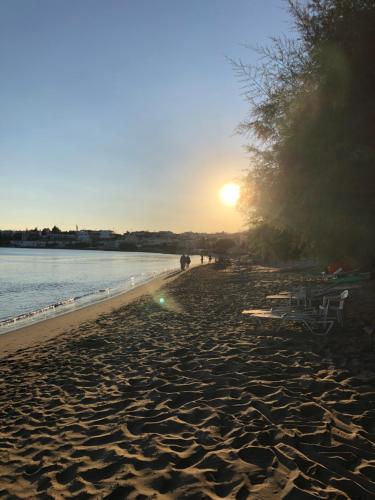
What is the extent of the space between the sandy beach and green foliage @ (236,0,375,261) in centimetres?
269

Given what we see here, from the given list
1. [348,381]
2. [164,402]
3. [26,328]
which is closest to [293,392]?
[348,381]

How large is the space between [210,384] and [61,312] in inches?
546

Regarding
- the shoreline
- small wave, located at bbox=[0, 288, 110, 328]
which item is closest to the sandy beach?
the shoreline

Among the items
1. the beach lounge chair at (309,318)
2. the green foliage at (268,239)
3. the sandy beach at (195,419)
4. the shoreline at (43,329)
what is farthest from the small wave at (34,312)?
the beach lounge chair at (309,318)

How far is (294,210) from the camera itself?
8680 mm

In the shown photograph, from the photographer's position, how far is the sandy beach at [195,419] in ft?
12.2

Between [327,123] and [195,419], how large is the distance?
5.31 metres

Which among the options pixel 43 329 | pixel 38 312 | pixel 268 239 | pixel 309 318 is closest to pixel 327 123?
pixel 309 318

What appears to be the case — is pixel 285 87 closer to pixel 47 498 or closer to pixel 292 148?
pixel 292 148

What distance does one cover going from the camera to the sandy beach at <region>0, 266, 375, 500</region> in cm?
372

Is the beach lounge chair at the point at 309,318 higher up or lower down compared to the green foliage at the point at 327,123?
lower down

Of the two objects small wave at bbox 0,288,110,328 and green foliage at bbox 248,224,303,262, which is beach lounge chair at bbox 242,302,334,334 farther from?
small wave at bbox 0,288,110,328

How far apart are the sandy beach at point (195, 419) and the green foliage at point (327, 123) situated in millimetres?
2694

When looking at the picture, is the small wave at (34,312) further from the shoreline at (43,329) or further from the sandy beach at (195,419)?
the sandy beach at (195,419)
